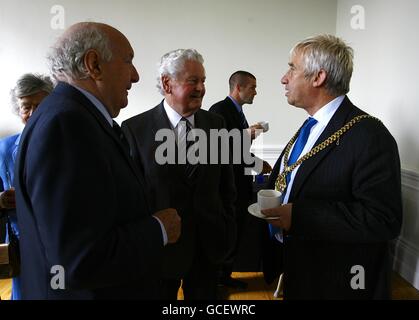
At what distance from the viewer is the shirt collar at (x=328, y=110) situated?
130cm

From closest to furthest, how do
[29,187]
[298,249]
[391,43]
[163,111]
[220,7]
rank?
[29,187] < [298,249] < [163,111] < [391,43] < [220,7]

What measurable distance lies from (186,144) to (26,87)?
0.88 meters

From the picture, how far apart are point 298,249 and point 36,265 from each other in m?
0.91

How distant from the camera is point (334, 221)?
1.16 meters

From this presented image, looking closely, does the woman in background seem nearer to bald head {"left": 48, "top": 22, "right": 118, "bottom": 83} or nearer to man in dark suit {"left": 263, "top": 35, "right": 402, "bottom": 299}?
bald head {"left": 48, "top": 22, "right": 118, "bottom": 83}

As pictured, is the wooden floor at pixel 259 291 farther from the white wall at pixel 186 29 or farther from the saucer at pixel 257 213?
the white wall at pixel 186 29

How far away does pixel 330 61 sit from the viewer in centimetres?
125

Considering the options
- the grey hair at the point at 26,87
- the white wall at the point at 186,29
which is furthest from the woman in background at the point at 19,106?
the white wall at the point at 186,29

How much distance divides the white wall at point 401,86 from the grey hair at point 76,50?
7.94ft

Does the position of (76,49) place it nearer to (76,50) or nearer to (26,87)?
(76,50)

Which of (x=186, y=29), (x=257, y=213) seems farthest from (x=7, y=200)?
(x=186, y=29)
